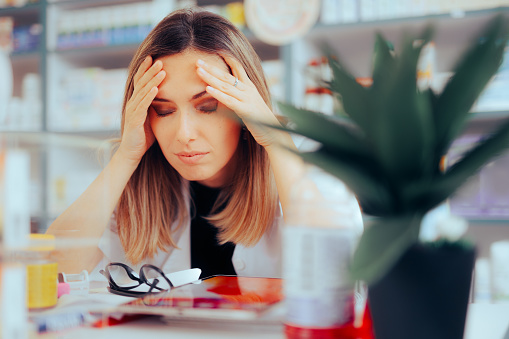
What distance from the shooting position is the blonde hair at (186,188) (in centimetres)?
121

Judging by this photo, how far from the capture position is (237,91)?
1120 mm

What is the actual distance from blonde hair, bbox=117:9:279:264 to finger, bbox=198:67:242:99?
106mm

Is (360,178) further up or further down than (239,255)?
further up

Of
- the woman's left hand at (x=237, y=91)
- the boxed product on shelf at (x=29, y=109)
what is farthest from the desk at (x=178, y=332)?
the boxed product on shelf at (x=29, y=109)

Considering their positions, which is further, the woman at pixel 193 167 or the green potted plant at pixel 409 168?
the woman at pixel 193 167

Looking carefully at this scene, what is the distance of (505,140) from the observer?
45 cm

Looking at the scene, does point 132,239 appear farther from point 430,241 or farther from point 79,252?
point 430,241

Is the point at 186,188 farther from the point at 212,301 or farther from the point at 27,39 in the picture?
the point at 27,39

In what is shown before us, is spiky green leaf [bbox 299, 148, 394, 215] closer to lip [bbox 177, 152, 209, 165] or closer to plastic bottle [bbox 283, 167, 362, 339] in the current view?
plastic bottle [bbox 283, 167, 362, 339]

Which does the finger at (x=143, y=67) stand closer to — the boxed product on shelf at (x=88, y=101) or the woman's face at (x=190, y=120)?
the woman's face at (x=190, y=120)

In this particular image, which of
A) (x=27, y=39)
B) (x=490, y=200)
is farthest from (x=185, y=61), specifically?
(x=27, y=39)

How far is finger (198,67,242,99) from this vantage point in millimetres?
1064

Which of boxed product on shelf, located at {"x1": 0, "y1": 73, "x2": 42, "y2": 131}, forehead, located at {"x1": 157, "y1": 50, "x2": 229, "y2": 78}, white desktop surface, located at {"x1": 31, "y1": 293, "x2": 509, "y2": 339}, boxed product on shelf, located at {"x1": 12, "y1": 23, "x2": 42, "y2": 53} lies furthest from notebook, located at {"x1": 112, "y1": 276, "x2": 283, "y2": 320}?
boxed product on shelf, located at {"x1": 12, "y1": 23, "x2": 42, "y2": 53}

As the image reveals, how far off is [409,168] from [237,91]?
27.8 inches
